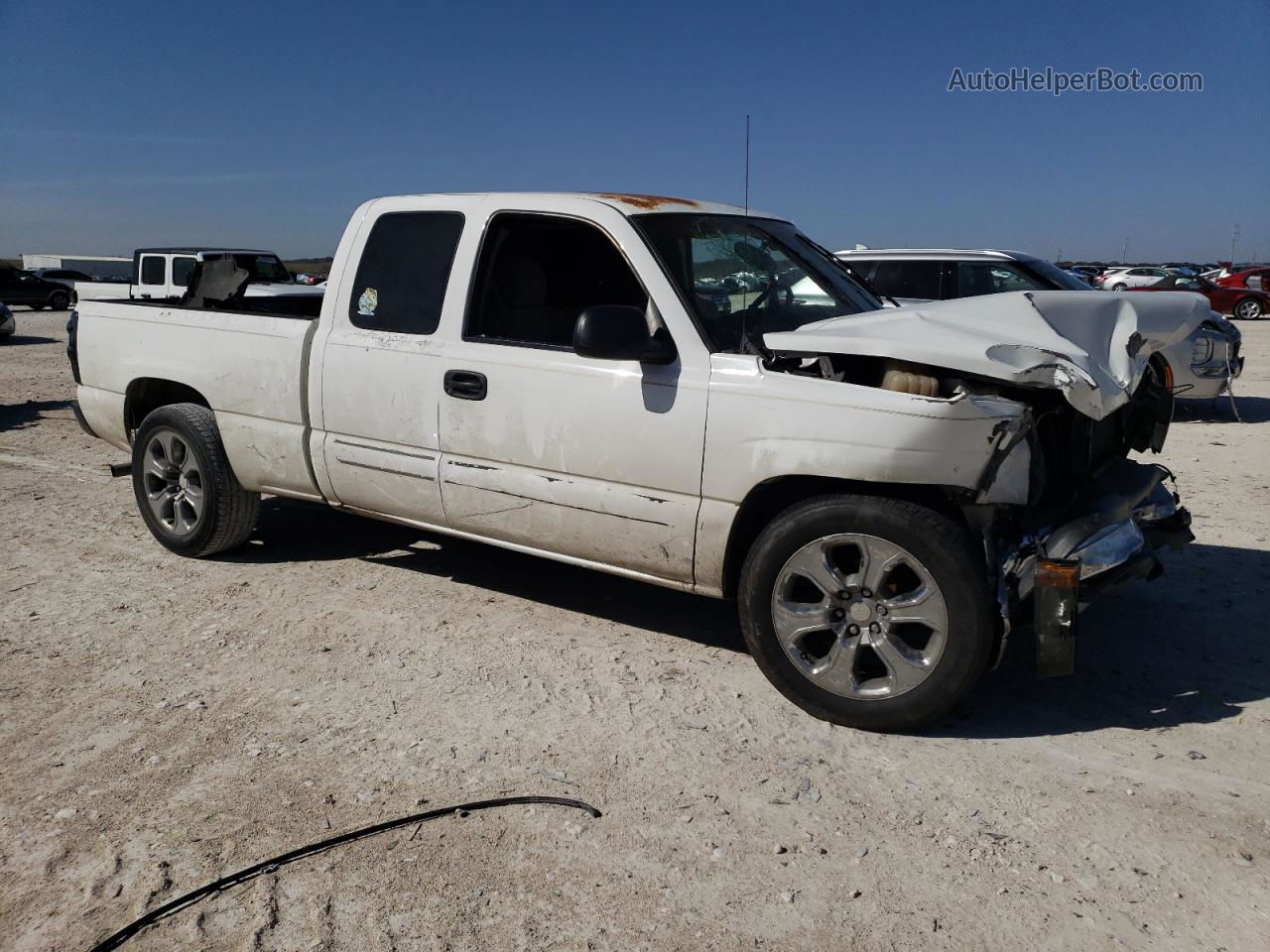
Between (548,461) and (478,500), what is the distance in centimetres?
45

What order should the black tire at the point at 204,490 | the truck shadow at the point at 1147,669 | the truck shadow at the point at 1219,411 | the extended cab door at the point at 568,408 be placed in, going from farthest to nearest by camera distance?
the truck shadow at the point at 1219,411 < the black tire at the point at 204,490 < the extended cab door at the point at 568,408 < the truck shadow at the point at 1147,669

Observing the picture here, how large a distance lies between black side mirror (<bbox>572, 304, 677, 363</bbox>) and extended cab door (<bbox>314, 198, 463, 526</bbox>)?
0.94m

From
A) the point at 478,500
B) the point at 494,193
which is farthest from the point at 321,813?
the point at 494,193

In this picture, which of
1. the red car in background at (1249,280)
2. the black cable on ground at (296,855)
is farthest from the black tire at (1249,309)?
the black cable on ground at (296,855)

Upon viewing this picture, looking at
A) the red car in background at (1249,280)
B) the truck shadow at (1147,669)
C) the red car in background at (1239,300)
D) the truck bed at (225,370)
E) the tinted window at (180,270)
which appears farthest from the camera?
the red car in background at (1249,280)

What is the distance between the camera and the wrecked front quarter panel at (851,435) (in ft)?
11.5

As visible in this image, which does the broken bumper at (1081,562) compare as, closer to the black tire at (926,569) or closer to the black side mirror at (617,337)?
the black tire at (926,569)

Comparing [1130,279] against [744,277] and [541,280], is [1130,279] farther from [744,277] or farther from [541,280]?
[541,280]

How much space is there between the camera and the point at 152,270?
63.9 feet

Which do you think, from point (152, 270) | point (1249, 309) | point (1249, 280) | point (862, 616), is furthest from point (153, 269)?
point (1249, 280)

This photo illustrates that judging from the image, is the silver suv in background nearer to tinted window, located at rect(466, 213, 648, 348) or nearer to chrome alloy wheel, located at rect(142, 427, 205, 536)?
tinted window, located at rect(466, 213, 648, 348)

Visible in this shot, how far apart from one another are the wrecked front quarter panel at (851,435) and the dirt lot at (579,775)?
955 mm

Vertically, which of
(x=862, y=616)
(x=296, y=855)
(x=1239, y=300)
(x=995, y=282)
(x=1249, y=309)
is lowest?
(x=296, y=855)

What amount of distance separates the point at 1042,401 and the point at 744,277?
4.56 feet
